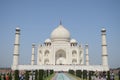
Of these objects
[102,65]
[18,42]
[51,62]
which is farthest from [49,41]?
[102,65]

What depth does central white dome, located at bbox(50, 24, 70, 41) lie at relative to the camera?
123 ft

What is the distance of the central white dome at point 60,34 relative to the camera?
37.4m

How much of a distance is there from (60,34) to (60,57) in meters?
3.74

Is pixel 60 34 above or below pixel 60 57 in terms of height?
above

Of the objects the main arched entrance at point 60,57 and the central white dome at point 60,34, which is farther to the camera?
the central white dome at point 60,34

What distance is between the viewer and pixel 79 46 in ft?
119

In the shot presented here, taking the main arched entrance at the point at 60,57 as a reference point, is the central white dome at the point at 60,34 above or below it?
above

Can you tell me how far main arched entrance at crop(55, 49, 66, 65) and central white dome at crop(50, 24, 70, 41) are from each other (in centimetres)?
222

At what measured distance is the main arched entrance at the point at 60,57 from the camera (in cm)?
3594

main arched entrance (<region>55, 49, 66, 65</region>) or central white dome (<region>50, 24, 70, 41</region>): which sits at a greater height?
central white dome (<region>50, 24, 70, 41</region>)

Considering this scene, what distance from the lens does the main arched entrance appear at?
118 ft

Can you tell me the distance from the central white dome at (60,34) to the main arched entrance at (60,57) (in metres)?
2.22

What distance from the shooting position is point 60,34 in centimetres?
A: 3753

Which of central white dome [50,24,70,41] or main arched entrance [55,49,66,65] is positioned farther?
central white dome [50,24,70,41]
